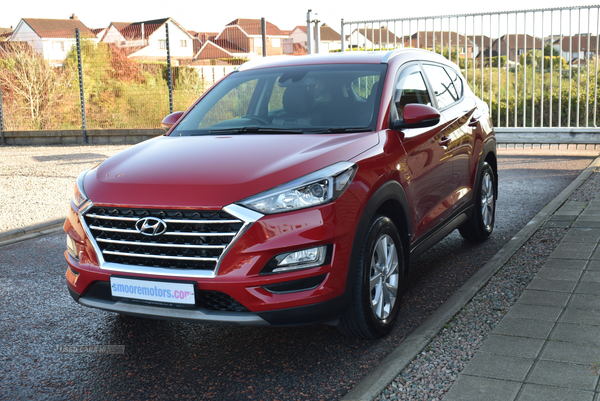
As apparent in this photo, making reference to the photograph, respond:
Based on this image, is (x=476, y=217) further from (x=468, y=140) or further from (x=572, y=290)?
(x=572, y=290)

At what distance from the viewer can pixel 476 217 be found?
5973 mm

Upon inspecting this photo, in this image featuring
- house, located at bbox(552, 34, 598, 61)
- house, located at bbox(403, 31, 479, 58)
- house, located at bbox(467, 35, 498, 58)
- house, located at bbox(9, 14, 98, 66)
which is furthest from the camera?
house, located at bbox(9, 14, 98, 66)

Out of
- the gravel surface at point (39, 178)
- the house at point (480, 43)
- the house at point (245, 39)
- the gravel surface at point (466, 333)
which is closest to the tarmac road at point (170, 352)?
the gravel surface at point (466, 333)

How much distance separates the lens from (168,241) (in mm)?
3205

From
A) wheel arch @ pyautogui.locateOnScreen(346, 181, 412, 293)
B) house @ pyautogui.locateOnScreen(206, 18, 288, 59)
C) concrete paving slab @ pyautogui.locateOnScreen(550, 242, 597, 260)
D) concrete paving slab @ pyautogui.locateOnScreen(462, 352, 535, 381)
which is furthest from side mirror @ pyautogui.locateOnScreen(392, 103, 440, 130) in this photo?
house @ pyautogui.locateOnScreen(206, 18, 288, 59)

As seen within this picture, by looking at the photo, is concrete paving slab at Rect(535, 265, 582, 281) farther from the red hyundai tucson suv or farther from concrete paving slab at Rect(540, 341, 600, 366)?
concrete paving slab at Rect(540, 341, 600, 366)

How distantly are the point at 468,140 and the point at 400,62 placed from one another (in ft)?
3.88

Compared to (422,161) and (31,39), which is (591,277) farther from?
(31,39)

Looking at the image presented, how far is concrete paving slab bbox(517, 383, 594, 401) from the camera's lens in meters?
2.80

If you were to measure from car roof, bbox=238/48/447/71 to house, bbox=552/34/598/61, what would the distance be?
10021mm

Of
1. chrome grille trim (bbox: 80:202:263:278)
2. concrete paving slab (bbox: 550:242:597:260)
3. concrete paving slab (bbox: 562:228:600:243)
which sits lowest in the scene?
concrete paving slab (bbox: 550:242:597:260)

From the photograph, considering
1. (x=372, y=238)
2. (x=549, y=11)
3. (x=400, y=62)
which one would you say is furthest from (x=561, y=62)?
(x=372, y=238)

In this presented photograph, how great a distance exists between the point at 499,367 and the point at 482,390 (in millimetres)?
286

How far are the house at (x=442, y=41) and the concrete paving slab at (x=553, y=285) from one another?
1030 centimetres
